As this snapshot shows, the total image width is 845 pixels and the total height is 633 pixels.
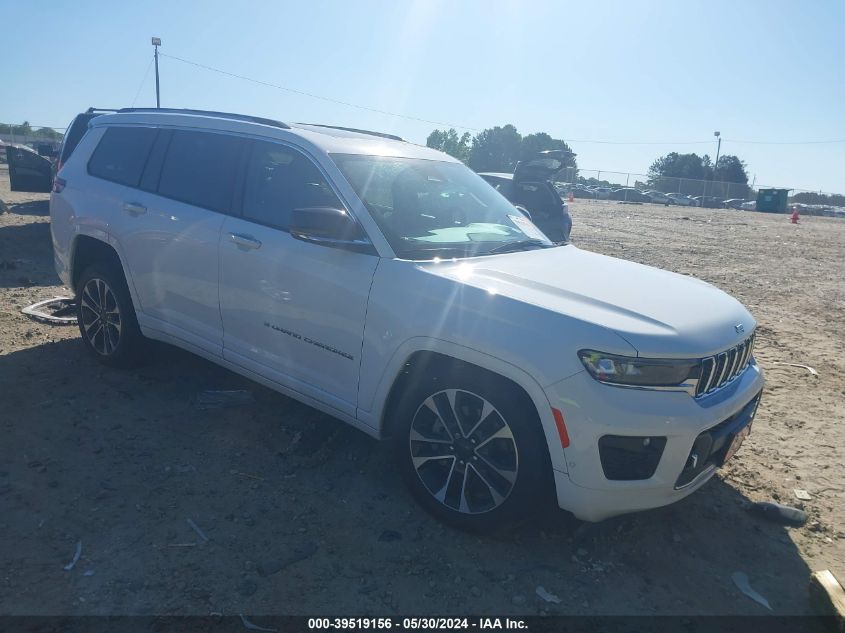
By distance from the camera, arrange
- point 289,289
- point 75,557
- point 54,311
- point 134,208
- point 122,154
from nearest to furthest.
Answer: point 75,557 → point 289,289 → point 134,208 → point 122,154 → point 54,311

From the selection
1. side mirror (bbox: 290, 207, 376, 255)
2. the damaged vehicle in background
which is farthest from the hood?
the damaged vehicle in background

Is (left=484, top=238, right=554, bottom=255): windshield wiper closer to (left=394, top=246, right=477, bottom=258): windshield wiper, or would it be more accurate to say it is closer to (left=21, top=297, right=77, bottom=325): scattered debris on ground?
(left=394, top=246, right=477, bottom=258): windshield wiper

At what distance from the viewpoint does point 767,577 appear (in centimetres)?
324

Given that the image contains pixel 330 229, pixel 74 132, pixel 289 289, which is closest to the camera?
pixel 330 229

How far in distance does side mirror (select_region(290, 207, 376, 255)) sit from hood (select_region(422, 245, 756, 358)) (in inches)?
17.1

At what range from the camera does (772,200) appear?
1864 inches

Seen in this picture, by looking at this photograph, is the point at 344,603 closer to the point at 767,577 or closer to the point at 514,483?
the point at 514,483

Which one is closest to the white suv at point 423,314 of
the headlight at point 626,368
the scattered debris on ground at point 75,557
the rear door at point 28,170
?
the headlight at point 626,368

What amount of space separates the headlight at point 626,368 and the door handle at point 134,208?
3435mm

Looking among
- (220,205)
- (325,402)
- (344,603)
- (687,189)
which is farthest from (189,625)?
(687,189)

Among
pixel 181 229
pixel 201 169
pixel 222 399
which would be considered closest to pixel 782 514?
pixel 222 399

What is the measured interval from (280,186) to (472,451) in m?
2.08

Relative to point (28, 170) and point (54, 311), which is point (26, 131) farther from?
point (54, 311)

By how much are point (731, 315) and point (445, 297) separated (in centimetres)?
157
